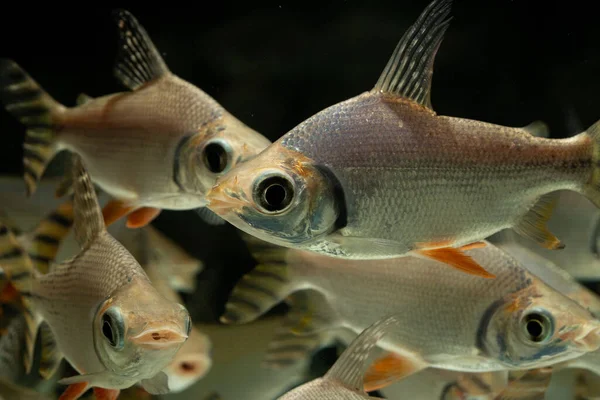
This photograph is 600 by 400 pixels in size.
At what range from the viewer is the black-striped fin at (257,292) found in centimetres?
174

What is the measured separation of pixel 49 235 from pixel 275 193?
1338mm

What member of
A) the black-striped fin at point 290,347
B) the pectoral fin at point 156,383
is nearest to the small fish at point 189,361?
the black-striped fin at point 290,347

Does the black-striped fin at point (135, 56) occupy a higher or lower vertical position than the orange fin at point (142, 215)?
higher

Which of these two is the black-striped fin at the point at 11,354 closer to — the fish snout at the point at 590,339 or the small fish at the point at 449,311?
the small fish at the point at 449,311

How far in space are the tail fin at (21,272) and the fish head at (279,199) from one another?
0.84 meters

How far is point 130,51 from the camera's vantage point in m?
1.89

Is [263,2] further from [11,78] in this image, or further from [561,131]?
[561,131]

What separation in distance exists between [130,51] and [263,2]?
0.49 m

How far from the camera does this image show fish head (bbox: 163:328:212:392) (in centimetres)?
217

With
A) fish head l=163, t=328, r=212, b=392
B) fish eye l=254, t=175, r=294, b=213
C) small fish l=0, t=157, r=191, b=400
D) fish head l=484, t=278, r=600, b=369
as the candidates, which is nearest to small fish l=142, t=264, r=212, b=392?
fish head l=163, t=328, r=212, b=392

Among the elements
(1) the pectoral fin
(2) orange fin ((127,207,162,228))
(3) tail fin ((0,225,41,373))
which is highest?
(2) orange fin ((127,207,162,228))

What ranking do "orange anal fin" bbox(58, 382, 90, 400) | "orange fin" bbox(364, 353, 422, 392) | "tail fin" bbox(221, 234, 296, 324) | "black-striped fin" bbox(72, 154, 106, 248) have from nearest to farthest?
"orange anal fin" bbox(58, 382, 90, 400) → "black-striped fin" bbox(72, 154, 106, 248) → "orange fin" bbox(364, 353, 422, 392) → "tail fin" bbox(221, 234, 296, 324)

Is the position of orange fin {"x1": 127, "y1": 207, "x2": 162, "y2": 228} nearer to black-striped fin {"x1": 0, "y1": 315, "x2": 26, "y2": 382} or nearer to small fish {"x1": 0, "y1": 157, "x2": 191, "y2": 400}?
small fish {"x1": 0, "y1": 157, "x2": 191, "y2": 400}

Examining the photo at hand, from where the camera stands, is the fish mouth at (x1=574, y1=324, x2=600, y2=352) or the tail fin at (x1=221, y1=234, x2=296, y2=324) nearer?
the fish mouth at (x1=574, y1=324, x2=600, y2=352)
